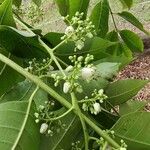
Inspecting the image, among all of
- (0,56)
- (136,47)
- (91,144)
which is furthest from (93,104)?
(136,47)

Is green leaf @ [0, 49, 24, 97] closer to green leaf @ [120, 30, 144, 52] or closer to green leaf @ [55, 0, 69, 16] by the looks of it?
green leaf @ [55, 0, 69, 16]

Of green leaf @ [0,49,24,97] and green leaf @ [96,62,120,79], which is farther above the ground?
green leaf @ [0,49,24,97]

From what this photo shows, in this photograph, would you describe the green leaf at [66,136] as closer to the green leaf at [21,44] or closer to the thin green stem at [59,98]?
the thin green stem at [59,98]

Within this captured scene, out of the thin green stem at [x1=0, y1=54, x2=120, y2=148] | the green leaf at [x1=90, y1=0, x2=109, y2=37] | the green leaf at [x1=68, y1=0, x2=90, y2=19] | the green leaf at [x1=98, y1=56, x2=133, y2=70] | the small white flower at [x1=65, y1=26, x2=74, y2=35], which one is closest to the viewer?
the thin green stem at [x1=0, y1=54, x2=120, y2=148]

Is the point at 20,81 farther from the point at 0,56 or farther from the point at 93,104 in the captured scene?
the point at 93,104

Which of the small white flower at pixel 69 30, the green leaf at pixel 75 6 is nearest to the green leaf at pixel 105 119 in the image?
the small white flower at pixel 69 30

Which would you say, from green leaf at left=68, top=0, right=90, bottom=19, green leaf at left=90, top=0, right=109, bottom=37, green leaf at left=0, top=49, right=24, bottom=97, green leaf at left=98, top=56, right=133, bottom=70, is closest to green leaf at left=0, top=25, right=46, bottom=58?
green leaf at left=0, top=49, right=24, bottom=97
